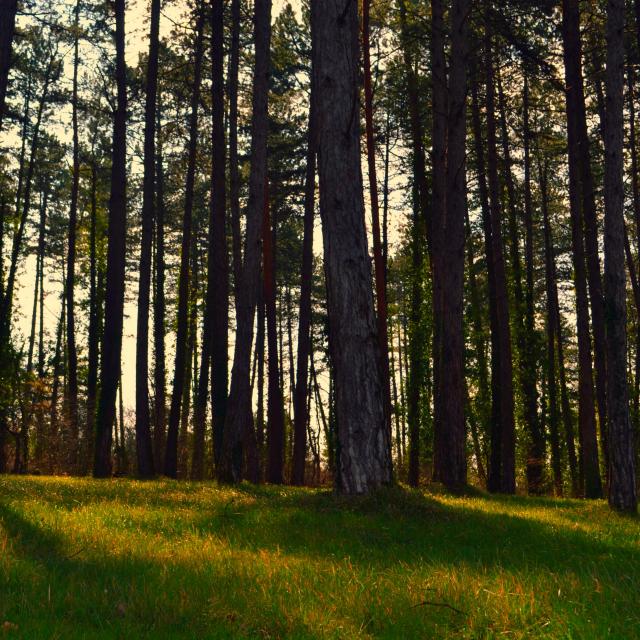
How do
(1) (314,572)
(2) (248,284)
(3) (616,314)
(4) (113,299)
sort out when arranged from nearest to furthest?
(1) (314,572) → (3) (616,314) → (2) (248,284) → (4) (113,299)

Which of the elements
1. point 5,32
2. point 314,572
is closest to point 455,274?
point 5,32

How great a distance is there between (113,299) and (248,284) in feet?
14.9

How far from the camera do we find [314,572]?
18.7ft

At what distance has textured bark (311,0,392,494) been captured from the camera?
10016 millimetres

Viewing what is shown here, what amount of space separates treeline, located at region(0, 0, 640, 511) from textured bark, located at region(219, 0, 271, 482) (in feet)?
0.15

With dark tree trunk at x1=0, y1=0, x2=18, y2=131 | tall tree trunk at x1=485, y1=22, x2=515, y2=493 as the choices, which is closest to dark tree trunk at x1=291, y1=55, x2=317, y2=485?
tall tree trunk at x1=485, y1=22, x2=515, y2=493

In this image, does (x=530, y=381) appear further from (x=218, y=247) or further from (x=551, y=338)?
(x=218, y=247)

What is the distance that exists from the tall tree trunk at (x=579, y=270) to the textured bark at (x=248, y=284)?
682 centimetres

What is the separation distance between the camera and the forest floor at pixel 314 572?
4.32 meters

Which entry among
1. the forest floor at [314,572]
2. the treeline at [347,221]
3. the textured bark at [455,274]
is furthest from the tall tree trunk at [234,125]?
the forest floor at [314,572]

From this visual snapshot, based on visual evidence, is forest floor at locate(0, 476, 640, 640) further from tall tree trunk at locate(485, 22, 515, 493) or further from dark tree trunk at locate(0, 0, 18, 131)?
tall tree trunk at locate(485, 22, 515, 493)

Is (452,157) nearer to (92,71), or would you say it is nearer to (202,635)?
(202,635)

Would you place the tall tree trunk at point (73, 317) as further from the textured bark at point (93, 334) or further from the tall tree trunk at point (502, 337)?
the tall tree trunk at point (502, 337)

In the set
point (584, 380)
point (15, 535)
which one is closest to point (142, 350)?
point (584, 380)
